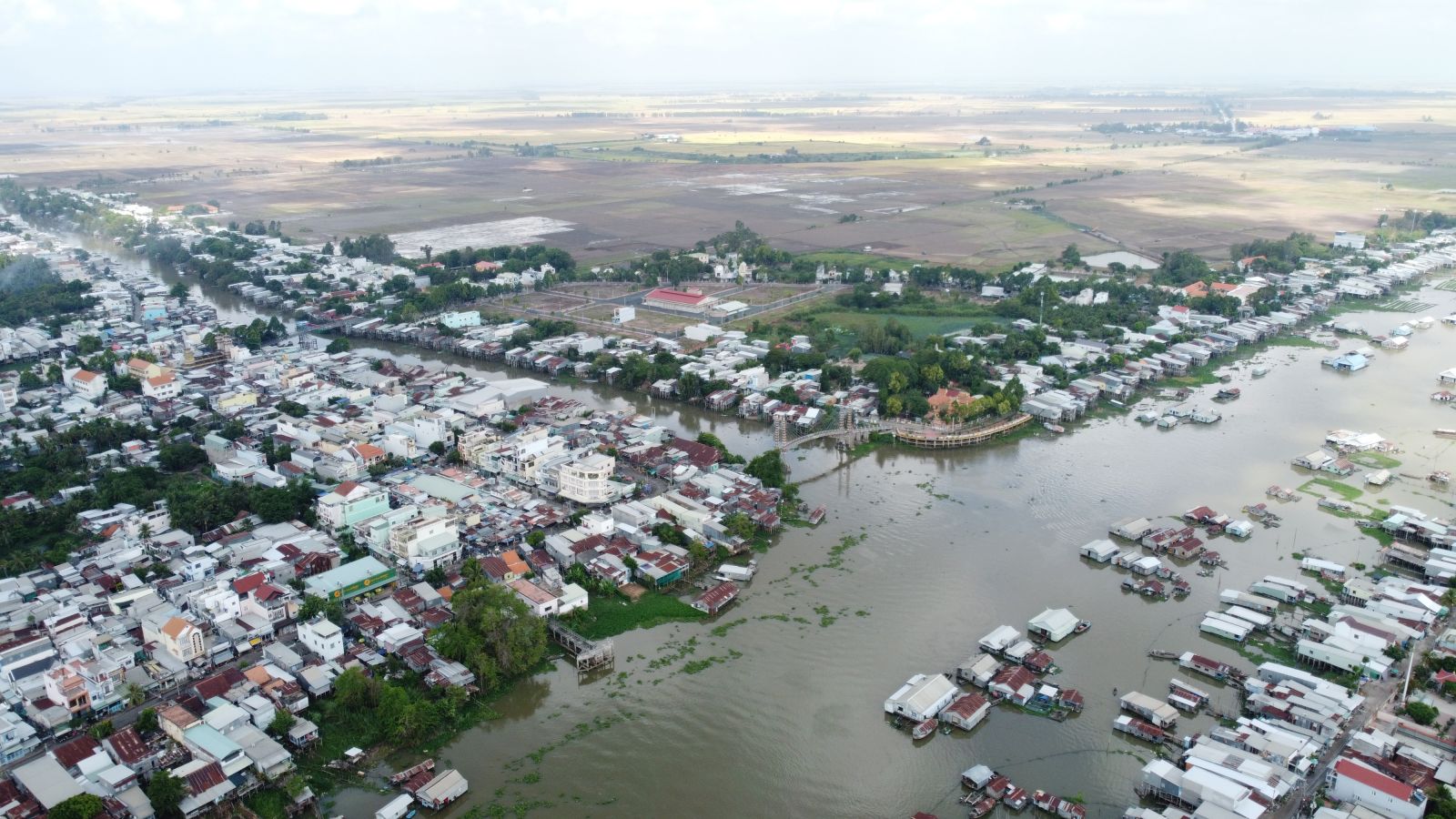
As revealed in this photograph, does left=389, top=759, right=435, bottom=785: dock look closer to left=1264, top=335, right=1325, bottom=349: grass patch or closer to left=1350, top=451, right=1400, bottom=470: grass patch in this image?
left=1350, top=451, right=1400, bottom=470: grass patch

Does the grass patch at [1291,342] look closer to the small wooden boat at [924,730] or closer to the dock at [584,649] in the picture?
the small wooden boat at [924,730]

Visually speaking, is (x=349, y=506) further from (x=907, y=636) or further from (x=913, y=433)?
(x=913, y=433)

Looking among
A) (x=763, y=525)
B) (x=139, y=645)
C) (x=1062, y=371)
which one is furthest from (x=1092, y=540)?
(x=139, y=645)

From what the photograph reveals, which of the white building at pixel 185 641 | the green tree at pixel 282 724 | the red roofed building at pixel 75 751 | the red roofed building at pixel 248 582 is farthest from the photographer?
the red roofed building at pixel 248 582

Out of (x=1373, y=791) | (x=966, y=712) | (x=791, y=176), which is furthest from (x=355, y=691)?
(x=791, y=176)

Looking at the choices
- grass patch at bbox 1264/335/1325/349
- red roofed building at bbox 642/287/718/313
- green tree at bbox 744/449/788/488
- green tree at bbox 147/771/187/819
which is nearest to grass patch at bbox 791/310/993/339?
red roofed building at bbox 642/287/718/313

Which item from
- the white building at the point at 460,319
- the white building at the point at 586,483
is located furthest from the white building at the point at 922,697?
the white building at the point at 460,319
